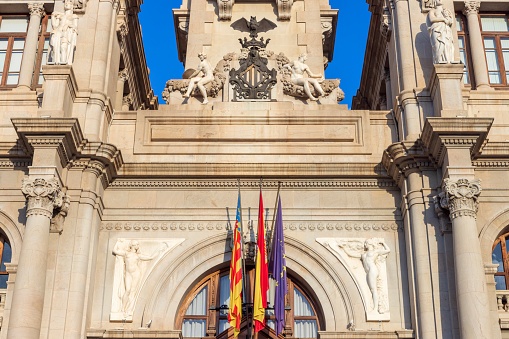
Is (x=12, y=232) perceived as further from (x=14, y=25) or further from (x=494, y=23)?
(x=494, y=23)

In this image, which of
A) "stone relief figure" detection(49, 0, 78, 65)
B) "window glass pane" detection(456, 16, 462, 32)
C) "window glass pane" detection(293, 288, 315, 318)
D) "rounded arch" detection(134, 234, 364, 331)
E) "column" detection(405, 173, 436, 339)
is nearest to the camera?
"column" detection(405, 173, 436, 339)

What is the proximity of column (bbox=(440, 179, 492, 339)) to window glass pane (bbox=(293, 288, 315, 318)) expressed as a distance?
3976 millimetres

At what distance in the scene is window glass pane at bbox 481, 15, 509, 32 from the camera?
26016 millimetres

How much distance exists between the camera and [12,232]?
21297 millimetres

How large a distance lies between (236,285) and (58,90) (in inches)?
270

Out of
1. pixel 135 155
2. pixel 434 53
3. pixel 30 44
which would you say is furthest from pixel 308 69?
pixel 30 44

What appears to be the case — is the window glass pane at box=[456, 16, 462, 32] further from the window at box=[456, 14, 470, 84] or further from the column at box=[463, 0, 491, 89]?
the column at box=[463, 0, 491, 89]

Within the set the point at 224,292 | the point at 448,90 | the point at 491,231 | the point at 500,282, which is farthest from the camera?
the point at 448,90

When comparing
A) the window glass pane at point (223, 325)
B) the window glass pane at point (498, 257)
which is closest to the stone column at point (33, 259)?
the window glass pane at point (223, 325)

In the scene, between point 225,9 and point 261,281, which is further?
point 225,9

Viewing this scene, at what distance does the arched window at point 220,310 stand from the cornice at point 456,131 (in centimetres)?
506

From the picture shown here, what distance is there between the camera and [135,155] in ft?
75.6

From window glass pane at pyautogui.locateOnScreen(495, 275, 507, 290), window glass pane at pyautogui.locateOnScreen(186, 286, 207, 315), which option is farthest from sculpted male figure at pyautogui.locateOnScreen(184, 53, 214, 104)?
window glass pane at pyautogui.locateOnScreen(495, 275, 507, 290)

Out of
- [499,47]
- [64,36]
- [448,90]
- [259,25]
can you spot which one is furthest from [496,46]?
[64,36]
